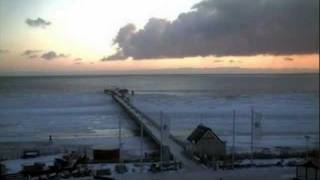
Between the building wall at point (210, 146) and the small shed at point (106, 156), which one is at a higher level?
the building wall at point (210, 146)

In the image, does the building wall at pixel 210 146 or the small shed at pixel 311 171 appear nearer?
the small shed at pixel 311 171

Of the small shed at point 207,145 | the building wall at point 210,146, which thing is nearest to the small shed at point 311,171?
the small shed at point 207,145

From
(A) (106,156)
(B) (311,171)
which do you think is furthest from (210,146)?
(B) (311,171)

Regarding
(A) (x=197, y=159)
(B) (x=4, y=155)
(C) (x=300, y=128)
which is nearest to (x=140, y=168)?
(A) (x=197, y=159)

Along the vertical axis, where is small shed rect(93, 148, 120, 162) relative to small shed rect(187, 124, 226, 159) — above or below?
below

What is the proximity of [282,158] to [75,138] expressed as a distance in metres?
12.1

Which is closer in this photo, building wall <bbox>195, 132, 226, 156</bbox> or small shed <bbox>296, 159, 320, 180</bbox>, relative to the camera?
small shed <bbox>296, 159, 320, 180</bbox>

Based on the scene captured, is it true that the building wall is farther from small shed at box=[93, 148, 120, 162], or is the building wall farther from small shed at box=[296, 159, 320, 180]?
small shed at box=[296, 159, 320, 180]

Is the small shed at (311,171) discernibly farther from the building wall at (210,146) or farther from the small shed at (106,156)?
the small shed at (106,156)

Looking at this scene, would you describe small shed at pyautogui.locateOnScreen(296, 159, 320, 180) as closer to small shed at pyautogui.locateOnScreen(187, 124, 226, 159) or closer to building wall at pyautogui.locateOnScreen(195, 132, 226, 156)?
small shed at pyautogui.locateOnScreen(187, 124, 226, 159)

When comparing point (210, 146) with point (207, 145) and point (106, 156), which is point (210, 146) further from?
point (106, 156)

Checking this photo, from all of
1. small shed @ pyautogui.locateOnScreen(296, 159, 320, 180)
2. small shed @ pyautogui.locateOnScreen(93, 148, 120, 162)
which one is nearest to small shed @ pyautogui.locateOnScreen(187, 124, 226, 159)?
small shed @ pyautogui.locateOnScreen(93, 148, 120, 162)

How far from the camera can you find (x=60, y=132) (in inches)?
1255

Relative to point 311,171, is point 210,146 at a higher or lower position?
lower
